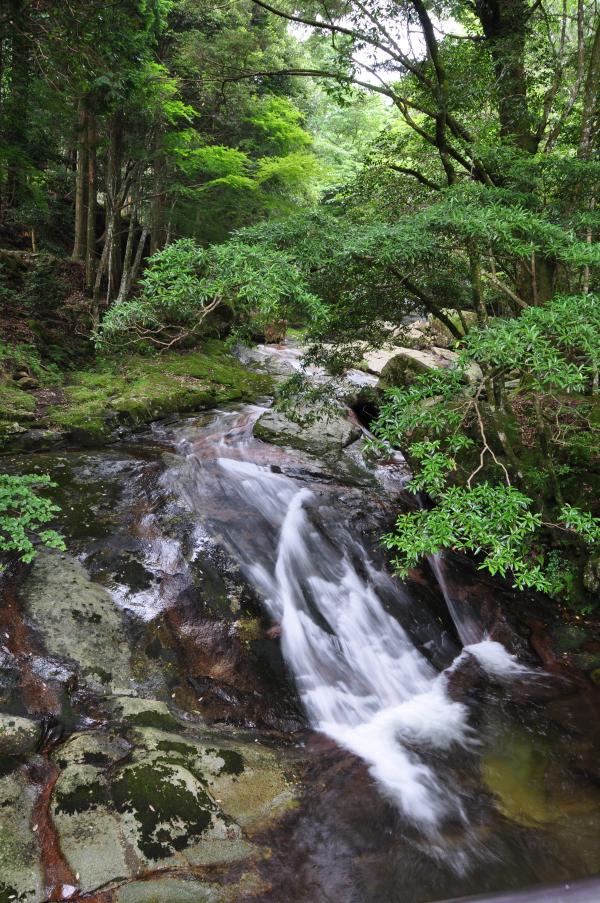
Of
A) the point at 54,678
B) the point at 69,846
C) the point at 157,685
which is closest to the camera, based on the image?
the point at 69,846

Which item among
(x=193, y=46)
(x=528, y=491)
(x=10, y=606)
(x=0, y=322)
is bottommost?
(x=10, y=606)

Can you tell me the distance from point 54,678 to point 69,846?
52.4 inches

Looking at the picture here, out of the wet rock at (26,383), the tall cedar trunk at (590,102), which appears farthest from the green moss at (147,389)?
the tall cedar trunk at (590,102)

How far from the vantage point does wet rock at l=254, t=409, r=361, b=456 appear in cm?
880

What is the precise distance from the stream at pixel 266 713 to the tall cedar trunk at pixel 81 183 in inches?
316

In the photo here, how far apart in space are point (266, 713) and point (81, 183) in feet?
42.6

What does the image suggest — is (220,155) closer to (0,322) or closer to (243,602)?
(0,322)

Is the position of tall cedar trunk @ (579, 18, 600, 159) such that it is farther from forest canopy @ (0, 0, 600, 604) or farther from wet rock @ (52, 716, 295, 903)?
wet rock @ (52, 716, 295, 903)

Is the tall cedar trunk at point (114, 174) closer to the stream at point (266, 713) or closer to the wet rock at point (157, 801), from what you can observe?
the stream at point (266, 713)

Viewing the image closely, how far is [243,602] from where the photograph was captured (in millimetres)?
5359

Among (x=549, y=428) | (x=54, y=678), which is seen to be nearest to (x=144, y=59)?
(x=549, y=428)

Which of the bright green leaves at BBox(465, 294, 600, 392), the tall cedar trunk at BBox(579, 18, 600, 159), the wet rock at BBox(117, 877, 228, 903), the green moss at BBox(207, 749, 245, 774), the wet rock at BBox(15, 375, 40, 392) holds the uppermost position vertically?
the tall cedar trunk at BBox(579, 18, 600, 159)

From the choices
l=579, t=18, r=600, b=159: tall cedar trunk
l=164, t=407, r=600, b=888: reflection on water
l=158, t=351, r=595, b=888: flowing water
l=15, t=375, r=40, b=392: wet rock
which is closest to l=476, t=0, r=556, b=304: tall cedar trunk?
l=579, t=18, r=600, b=159: tall cedar trunk

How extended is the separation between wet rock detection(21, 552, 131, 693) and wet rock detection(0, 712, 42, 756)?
0.61 m
